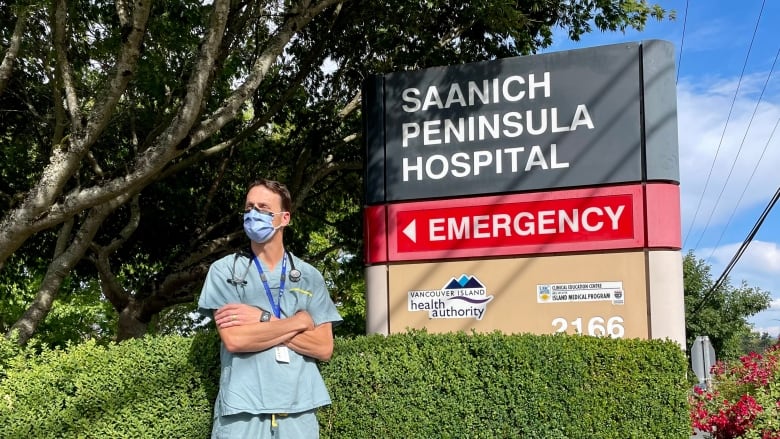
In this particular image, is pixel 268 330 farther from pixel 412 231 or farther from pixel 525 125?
pixel 525 125

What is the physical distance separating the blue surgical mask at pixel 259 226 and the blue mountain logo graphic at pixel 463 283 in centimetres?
368

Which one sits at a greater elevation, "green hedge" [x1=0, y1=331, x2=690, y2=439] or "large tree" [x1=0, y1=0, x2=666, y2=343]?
"large tree" [x1=0, y1=0, x2=666, y2=343]

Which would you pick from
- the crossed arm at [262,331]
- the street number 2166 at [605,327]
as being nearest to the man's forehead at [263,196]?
the crossed arm at [262,331]

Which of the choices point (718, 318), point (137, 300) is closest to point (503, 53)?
Result: point (137, 300)

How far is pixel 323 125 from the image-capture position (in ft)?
46.2

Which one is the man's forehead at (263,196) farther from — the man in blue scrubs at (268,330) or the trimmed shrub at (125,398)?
the trimmed shrub at (125,398)

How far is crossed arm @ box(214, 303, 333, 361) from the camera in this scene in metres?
3.74

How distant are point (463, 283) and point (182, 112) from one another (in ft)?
11.7

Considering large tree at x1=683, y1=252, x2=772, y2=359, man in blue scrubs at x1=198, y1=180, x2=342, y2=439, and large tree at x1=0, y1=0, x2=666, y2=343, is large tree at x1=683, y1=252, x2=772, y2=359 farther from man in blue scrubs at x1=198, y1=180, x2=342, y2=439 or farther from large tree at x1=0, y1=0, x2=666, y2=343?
man in blue scrubs at x1=198, y1=180, x2=342, y2=439

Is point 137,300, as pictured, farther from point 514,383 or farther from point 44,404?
point 514,383

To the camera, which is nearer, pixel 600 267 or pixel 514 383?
pixel 514 383

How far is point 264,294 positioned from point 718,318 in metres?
44.3

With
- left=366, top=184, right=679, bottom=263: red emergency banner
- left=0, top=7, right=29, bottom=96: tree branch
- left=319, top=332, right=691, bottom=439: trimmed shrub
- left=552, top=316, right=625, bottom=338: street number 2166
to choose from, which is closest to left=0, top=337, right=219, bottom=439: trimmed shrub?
left=319, top=332, right=691, bottom=439: trimmed shrub

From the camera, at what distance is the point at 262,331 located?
3.75 meters
